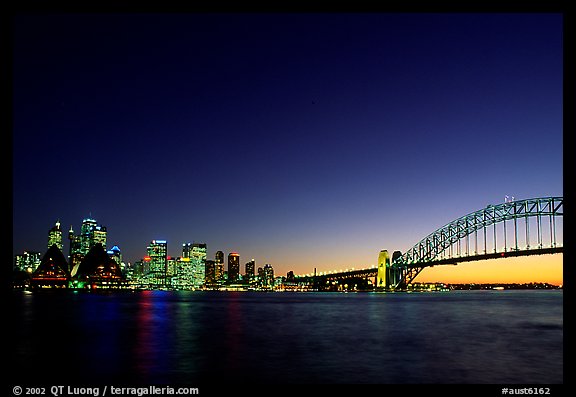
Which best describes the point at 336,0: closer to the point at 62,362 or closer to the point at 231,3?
the point at 231,3

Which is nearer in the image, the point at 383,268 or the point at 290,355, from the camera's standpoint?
the point at 290,355

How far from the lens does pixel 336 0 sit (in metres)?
4.67

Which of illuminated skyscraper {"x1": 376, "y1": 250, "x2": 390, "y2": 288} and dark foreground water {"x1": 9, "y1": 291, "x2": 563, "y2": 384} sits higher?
dark foreground water {"x1": 9, "y1": 291, "x2": 563, "y2": 384}

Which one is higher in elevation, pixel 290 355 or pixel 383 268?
pixel 290 355

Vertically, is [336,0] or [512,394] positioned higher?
[336,0]

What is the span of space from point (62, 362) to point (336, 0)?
1525 centimetres

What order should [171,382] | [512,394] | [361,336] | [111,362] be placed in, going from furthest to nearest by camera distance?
[361,336]
[111,362]
[171,382]
[512,394]

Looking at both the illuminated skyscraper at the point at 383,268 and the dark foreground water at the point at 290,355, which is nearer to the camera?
the dark foreground water at the point at 290,355

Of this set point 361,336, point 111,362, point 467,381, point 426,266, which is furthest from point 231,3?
point 426,266

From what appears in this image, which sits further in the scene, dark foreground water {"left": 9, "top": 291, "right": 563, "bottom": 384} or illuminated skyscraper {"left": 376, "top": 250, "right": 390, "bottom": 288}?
illuminated skyscraper {"left": 376, "top": 250, "right": 390, "bottom": 288}

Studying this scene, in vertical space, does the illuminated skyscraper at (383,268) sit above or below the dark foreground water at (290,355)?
below

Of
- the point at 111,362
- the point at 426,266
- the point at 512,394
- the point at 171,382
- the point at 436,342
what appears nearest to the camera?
the point at 512,394
